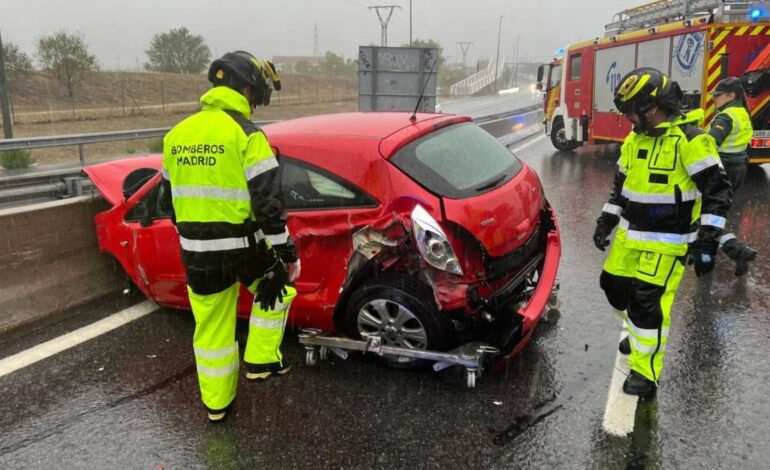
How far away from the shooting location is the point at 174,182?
3.02 m

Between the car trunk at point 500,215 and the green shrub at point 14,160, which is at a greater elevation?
the car trunk at point 500,215

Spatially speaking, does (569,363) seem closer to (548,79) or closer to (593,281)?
(593,281)

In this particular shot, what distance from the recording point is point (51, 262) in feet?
15.3

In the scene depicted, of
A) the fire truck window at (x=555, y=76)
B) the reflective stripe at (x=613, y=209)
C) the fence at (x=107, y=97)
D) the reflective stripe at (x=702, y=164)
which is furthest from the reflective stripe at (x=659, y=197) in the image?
the fence at (x=107, y=97)

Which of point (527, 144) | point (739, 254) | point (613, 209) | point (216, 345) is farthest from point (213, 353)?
point (527, 144)

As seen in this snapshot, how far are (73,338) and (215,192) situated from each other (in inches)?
83.0

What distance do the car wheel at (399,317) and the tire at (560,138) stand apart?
12097 mm

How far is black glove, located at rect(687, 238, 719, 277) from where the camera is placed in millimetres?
3170

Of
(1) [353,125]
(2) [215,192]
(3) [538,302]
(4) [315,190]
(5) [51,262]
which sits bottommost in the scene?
(5) [51,262]

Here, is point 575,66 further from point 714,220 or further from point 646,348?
point 646,348

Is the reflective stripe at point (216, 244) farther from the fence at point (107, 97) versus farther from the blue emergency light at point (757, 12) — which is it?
the fence at point (107, 97)

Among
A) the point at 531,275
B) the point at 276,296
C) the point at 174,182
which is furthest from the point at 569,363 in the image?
the point at 174,182

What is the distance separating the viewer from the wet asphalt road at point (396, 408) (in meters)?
2.89

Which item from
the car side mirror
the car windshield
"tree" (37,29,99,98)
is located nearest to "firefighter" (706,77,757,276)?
the car windshield
